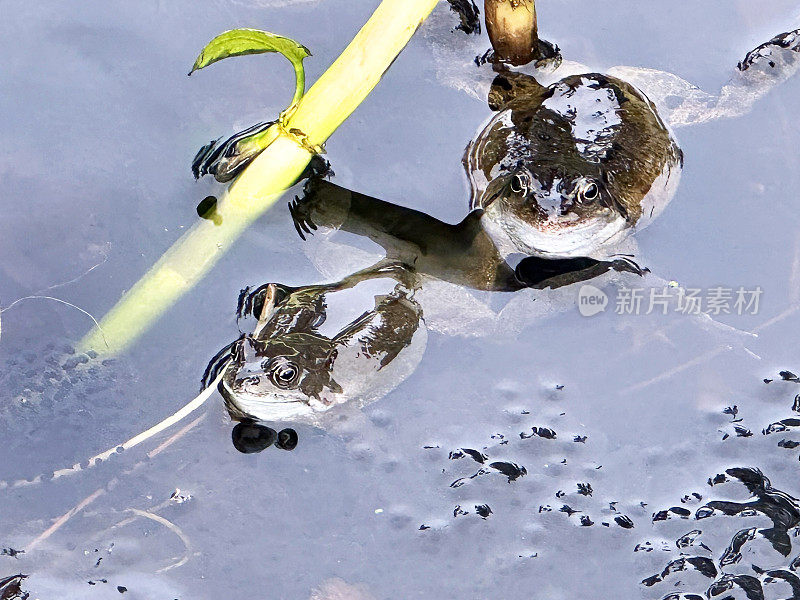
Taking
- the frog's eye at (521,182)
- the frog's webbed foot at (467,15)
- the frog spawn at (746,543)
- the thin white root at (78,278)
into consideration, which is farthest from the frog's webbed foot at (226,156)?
the frog spawn at (746,543)

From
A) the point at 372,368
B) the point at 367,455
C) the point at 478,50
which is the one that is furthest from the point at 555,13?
the point at 367,455

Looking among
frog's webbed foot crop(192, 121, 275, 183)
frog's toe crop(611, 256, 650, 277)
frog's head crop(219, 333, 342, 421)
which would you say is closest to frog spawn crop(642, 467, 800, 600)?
frog's toe crop(611, 256, 650, 277)

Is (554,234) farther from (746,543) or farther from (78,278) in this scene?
(78,278)

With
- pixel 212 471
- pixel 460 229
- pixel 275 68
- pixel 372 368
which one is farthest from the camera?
pixel 275 68

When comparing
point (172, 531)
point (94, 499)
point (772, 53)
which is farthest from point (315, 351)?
point (772, 53)

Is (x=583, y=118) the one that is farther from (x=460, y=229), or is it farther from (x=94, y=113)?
(x=94, y=113)

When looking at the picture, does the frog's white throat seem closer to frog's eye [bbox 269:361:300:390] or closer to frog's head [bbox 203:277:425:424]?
frog's head [bbox 203:277:425:424]
